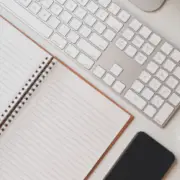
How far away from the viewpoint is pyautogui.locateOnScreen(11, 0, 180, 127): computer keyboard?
26.7 inches

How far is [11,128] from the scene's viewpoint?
2.31 ft

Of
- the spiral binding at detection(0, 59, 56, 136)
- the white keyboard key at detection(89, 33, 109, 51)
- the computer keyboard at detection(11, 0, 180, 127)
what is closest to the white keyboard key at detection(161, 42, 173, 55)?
the computer keyboard at detection(11, 0, 180, 127)

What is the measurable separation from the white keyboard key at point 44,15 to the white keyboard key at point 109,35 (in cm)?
11

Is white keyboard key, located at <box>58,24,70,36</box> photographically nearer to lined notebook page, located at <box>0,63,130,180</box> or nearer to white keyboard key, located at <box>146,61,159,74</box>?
lined notebook page, located at <box>0,63,130,180</box>

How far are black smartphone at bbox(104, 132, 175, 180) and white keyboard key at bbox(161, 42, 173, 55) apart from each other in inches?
6.1

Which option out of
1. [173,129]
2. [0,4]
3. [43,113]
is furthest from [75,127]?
[0,4]

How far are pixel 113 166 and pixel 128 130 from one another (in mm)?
71

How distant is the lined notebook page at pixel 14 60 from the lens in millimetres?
711

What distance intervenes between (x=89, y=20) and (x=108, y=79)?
117 millimetres

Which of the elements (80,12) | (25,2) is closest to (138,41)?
(80,12)

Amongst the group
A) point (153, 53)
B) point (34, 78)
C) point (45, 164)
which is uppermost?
point (153, 53)

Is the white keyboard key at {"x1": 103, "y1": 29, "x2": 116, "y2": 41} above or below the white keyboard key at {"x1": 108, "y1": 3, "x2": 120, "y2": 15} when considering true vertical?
below

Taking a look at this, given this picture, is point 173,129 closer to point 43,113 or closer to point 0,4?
point 43,113

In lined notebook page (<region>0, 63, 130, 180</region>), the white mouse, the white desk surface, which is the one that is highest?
the white mouse
